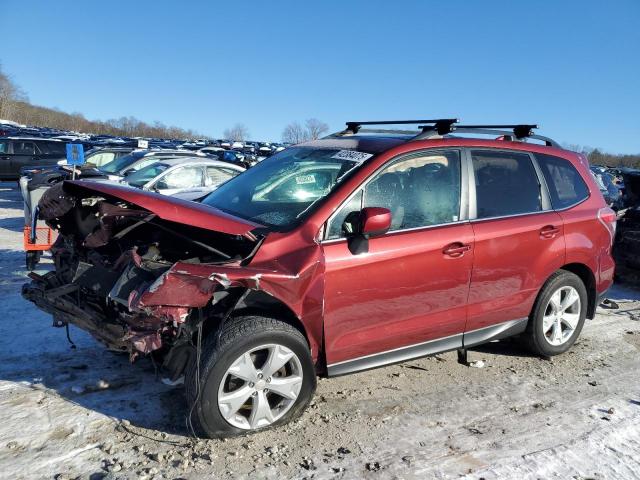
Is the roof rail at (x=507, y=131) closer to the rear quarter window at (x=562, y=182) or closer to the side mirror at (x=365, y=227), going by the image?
the rear quarter window at (x=562, y=182)

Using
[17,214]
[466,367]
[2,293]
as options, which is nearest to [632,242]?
[466,367]

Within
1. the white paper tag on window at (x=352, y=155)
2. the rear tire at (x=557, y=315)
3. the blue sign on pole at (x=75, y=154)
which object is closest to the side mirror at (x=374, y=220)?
the white paper tag on window at (x=352, y=155)

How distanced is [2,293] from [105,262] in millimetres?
3026

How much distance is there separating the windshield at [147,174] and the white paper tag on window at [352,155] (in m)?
7.56

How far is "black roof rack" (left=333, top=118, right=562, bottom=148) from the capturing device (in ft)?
13.7

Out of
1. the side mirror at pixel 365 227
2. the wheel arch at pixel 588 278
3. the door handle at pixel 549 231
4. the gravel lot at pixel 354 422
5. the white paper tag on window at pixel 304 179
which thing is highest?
the white paper tag on window at pixel 304 179

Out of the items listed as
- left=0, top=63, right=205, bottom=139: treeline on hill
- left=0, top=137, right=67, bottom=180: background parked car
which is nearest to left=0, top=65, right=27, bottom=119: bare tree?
left=0, top=63, right=205, bottom=139: treeline on hill

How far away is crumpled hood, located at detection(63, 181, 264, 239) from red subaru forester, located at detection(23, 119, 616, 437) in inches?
0.4

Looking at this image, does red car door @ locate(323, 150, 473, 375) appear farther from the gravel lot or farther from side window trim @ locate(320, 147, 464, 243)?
the gravel lot

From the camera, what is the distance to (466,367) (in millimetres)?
4551

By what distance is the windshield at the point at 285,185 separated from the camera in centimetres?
371

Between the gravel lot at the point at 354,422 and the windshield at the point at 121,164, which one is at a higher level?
the windshield at the point at 121,164

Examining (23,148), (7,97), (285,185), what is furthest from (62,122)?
(285,185)

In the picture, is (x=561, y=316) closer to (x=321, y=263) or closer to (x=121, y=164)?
(x=321, y=263)
